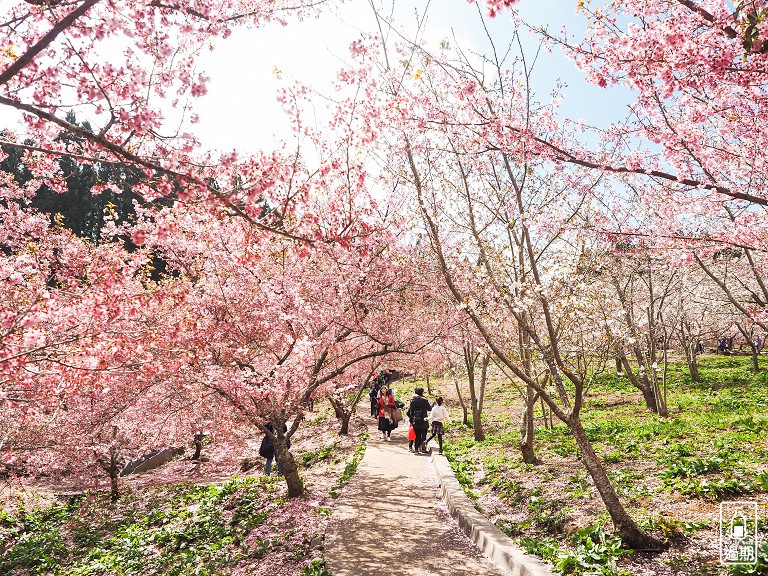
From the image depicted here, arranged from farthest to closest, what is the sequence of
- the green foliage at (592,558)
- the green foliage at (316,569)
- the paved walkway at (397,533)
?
the paved walkway at (397,533), the green foliage at (316,569), the green foliage at (592,558)

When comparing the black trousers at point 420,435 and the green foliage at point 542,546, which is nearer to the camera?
the green foliage at point 542,546

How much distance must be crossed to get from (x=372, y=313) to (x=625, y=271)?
32.2 ft

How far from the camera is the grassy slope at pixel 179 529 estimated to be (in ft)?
22.6

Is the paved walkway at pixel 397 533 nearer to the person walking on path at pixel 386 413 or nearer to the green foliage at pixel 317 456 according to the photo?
the green foliage at pixel 317 456

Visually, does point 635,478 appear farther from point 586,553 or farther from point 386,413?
point 386,413

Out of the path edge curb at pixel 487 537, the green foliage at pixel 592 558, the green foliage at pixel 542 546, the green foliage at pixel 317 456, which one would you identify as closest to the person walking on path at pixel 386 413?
the green foliage at pixel 317 456

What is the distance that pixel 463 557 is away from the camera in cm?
622

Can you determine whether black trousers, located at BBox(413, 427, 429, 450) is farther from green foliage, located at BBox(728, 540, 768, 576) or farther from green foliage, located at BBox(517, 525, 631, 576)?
green foliage, located at BBox(728, 540, 768, 576)

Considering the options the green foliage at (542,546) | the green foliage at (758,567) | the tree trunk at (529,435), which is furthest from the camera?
the tree trunk at (529,435)

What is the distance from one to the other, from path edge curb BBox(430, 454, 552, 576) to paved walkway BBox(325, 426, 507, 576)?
123 mm

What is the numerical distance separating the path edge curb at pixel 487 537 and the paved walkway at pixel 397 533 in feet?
0.40

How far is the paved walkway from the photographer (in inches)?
232

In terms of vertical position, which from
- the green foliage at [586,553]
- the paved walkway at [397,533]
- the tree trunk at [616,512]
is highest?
the tree trunk at [616,512]

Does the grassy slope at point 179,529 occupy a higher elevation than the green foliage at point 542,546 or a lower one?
lower
